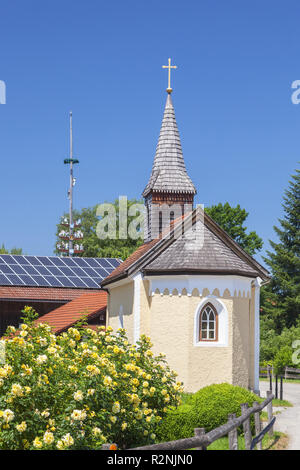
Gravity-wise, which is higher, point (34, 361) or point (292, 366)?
point (34, 361)

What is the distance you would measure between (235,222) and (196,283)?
35.1m

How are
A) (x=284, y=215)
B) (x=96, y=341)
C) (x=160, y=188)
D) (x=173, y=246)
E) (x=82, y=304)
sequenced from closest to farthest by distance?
(x=96, y=341)
(x=173, y=246)
(x=160, y=188)
(x=82, y=304)
(x=284, y=215)

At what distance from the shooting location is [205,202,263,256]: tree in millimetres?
56053

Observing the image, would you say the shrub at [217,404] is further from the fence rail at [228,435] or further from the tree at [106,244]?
the tree at [106,244]

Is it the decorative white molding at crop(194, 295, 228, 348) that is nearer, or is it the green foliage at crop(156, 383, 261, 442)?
the green foliage at crop(156, 383, 261, 442)

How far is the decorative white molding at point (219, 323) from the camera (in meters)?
22.0

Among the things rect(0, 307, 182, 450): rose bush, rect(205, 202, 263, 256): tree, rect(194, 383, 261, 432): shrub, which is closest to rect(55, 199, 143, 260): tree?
rect(205, 202, 263, 256): tree

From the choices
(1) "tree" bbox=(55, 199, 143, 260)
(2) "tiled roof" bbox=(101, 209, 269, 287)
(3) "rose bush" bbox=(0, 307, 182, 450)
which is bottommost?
(3) "rose bush" bbox=(0, 307, 182, 450)

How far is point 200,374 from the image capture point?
21.7 meters

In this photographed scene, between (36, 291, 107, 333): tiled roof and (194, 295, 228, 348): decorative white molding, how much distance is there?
366 inches

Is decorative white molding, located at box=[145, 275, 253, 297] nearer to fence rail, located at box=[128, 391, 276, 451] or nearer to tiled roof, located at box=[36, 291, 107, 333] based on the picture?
fence rail, located at box=[128, 391, 276, 451]

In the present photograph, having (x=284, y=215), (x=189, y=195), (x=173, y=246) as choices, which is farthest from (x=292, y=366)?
(x=284, y=215)

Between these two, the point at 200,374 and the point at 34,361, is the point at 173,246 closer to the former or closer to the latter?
the point at 200,374

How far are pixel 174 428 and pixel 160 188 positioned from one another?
16.3 meters
